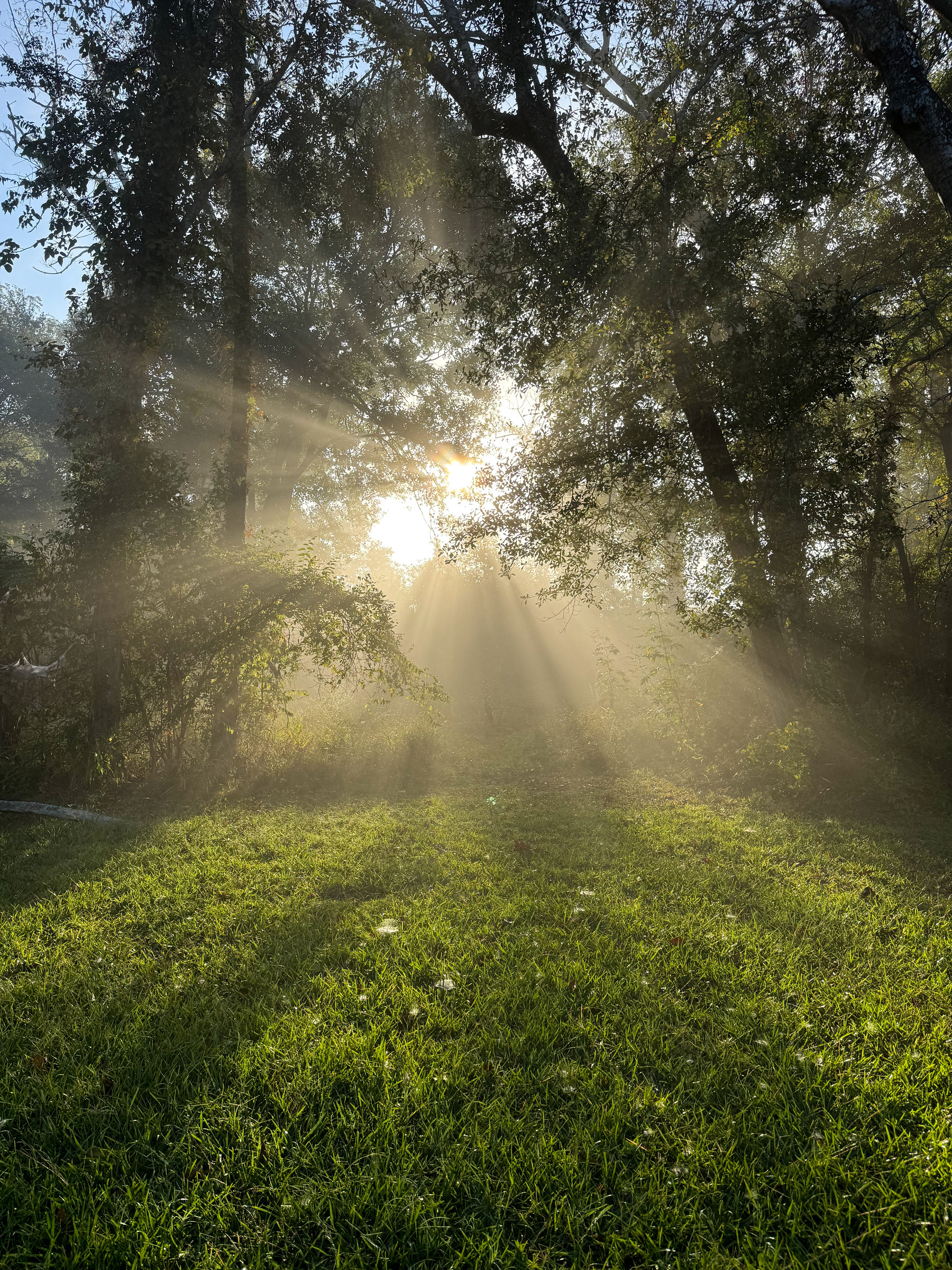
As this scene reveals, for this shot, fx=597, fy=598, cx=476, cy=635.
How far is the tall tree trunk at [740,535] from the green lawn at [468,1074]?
4.80 m

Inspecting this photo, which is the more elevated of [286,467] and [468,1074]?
[286,467]

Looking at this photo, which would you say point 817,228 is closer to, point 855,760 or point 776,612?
point 776,612

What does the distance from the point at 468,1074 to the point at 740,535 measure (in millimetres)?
8720

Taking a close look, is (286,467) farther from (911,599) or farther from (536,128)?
(911,599)

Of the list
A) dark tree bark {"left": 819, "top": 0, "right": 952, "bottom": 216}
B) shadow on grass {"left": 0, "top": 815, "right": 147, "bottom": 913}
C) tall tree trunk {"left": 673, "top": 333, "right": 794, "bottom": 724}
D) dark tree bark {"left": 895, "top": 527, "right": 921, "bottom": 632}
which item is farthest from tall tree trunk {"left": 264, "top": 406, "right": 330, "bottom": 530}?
dark tree bark {"left": 819, "top": 0, "right": 952, "bottom": 216}

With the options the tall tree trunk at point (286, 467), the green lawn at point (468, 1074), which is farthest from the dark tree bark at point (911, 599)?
the tall tree trunk at point (286, 467)

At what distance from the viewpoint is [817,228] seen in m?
15.0

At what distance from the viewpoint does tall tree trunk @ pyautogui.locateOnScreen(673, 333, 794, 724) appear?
9.12 m

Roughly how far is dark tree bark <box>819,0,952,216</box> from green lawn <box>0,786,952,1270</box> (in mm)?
6952

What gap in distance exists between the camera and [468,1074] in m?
2.85

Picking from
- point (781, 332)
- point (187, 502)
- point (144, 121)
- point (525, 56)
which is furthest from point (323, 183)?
point (781, 332)

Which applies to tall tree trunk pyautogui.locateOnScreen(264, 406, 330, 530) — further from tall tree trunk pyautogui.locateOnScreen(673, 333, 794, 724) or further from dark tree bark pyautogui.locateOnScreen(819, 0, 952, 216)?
dark tree bark pyautogui.locateOnScreen(819, 0, 952, 216)

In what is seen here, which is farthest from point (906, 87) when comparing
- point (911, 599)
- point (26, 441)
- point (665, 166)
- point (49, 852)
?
point (26, 441)

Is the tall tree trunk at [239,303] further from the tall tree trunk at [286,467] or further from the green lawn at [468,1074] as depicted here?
the tall tree trunk at [286,467]
